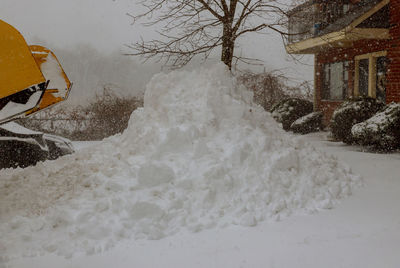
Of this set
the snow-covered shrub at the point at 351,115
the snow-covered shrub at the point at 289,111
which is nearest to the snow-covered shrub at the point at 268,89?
the snow-covered shrub at the point at 289,111

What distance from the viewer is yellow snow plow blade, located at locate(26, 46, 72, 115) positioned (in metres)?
4.94

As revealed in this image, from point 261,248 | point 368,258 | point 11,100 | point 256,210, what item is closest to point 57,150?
point 11,100

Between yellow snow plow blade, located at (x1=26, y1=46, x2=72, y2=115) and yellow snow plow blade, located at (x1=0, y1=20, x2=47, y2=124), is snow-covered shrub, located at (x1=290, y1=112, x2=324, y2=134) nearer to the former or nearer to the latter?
yellow snow plow blade, located at (x1=26, y1=46, x2=72, y2=115)

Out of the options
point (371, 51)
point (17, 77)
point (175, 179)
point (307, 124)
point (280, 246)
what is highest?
point (371, 51)

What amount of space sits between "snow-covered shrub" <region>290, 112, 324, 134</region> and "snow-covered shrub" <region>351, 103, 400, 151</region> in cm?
544

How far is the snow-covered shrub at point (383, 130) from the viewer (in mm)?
9367

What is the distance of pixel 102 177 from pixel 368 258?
3.48 meters

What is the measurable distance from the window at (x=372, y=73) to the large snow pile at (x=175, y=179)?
8774 millimetres

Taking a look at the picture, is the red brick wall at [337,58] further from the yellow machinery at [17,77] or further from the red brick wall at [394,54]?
the yellow machinery at [17,77]

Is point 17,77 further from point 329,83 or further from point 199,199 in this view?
point 329,83

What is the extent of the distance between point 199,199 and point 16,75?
2545 mm

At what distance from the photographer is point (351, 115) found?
11414 mm

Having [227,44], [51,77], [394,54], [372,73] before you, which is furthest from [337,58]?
[51,77]

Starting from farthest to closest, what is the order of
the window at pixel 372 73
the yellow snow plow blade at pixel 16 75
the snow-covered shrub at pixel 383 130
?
1. the window at pixel 372 73
2. the snow-covered shrub at pixel 383 130
3. the yellow snow plow blade at pixel 16 75
